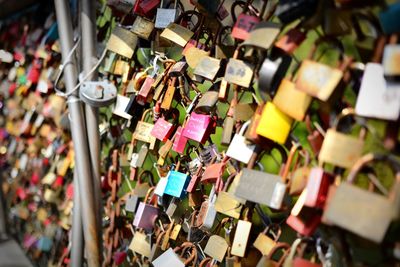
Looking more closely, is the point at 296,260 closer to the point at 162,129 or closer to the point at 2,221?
the point at 162,129

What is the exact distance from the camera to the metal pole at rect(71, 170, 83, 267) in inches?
61.2

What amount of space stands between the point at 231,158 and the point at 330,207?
0.38 metres

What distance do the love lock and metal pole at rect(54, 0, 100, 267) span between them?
87 millimetres

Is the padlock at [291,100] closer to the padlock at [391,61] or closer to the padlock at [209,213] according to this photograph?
the padlock at [391,61]

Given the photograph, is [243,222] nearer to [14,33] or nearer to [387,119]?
[387,119]

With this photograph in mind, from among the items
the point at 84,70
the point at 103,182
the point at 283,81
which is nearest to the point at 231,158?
the point at 283,81

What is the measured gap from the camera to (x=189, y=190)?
3.86 feet

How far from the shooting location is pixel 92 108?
1.51m

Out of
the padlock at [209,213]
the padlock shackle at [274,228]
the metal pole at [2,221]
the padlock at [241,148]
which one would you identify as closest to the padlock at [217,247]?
the padlock at [209,213]

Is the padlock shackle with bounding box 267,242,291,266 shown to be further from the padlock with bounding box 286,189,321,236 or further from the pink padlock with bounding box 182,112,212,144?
the pink padlock with bounding box 182,112,212,144

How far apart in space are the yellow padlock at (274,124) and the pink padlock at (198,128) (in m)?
0.26

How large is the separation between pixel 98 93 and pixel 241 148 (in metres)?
0.72

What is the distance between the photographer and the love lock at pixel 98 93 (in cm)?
144

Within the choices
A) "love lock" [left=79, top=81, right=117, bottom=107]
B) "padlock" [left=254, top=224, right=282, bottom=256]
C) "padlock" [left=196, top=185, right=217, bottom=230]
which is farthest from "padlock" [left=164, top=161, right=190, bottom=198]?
"love lock" [left=79, top=81, right=117, bottom=107]
